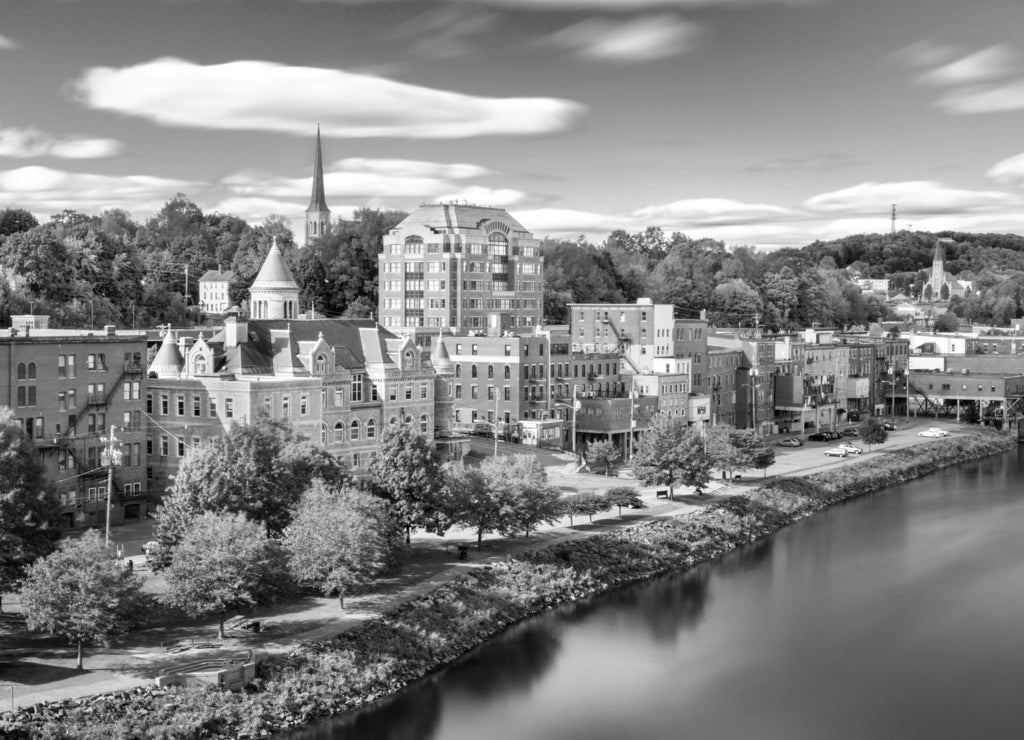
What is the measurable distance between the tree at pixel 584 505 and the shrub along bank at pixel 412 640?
2.12m

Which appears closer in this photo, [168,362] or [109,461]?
[109,461]

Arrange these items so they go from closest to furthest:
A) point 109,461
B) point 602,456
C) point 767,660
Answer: point 767,660 → point 109,461 → point 602,456

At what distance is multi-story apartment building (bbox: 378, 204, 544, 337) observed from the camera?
116375 millimetres

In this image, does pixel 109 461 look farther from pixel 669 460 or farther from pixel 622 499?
pixel 669 460

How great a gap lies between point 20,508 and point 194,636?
7.76 metres

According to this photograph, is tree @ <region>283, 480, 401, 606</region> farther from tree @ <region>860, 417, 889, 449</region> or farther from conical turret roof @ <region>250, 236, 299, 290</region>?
tree @ <region>860, 417, 889, 449</region>

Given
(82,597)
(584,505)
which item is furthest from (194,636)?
(584,505)

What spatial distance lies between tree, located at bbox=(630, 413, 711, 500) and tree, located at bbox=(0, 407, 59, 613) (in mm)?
39024

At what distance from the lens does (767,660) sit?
51.0 meters

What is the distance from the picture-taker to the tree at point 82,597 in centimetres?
4072

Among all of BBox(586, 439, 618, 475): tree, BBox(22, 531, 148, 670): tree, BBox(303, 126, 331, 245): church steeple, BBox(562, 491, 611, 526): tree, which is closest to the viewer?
BBox(22, 531, 148, 670): tree

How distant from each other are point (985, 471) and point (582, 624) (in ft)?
202

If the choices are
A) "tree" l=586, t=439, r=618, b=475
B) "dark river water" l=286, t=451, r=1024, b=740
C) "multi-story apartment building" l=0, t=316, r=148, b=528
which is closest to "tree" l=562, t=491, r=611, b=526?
"dark river water" l=286, t=451, r=1024, b=740

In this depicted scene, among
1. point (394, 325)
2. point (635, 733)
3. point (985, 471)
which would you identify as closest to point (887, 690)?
point (635, 733)
